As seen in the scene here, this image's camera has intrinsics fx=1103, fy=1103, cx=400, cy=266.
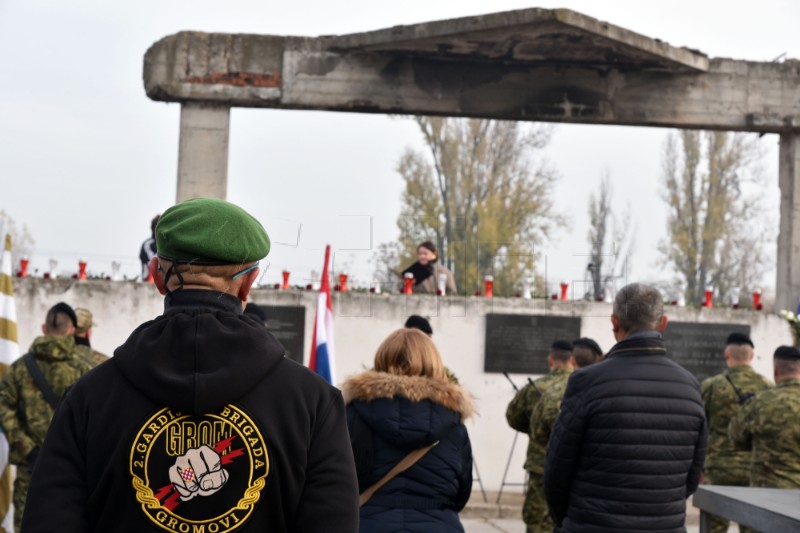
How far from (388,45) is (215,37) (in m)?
1.99

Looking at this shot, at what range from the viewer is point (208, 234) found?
241 centimetres

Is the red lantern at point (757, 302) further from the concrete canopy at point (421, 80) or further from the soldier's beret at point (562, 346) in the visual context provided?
the soldier's beret at point (562, 346)

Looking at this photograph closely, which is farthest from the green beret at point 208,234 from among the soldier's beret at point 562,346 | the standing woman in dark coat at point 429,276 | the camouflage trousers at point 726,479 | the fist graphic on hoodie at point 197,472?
the standing woman in dark coat at point 429,276

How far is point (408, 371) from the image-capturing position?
4.64 m

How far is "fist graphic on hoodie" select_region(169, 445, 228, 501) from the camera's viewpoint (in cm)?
227

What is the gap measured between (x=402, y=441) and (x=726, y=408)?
4859 mm

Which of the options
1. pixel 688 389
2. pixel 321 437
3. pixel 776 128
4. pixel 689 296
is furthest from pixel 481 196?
pixel 321 437

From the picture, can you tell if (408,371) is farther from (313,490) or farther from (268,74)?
(268,74)

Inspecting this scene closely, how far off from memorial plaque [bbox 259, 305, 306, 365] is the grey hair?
7.63 meters

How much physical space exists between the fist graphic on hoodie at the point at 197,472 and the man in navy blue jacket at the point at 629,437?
2.90 meters

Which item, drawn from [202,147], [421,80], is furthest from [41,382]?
[421,80]

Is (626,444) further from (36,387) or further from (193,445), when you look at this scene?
(36,387)

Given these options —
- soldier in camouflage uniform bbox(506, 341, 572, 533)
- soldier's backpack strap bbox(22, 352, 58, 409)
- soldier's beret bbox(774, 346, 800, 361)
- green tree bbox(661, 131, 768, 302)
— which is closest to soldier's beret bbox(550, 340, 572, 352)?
soldier in camouflage uniform bbox(506, 341, 572, 533)

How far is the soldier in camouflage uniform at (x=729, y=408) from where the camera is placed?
8.52 m
